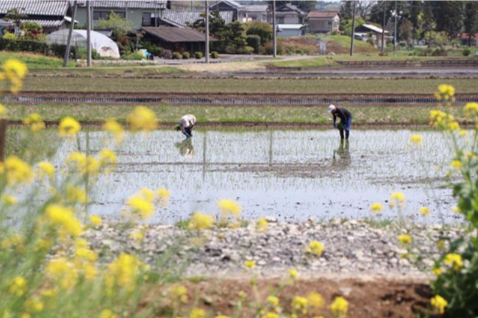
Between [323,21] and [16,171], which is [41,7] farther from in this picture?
[16,171]

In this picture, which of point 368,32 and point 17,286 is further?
point 368,32

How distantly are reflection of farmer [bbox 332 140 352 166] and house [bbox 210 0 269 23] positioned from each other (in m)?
81.3

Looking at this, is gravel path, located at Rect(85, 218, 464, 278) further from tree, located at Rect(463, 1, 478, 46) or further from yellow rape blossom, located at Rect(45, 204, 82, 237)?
tree, located at Rect(463, 1, 478, 46)

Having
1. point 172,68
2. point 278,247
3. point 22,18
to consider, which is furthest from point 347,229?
point 22,18

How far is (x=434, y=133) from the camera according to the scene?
2025 centimetres

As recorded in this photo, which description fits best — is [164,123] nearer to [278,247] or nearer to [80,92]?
[80,92]

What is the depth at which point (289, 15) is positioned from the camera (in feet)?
390

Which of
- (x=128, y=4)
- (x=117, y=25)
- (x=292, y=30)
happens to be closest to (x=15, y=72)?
(x=117, y=25)

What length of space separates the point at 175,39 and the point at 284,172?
171 ft

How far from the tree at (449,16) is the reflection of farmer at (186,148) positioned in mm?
88740

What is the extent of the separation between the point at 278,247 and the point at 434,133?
1286 centimetres

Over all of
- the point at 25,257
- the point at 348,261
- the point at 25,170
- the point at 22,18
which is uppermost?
the point at 22,18

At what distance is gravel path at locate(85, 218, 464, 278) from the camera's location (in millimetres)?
7360

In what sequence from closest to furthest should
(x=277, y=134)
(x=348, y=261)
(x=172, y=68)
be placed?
1. (x=348, y=261)
2. (x=277, y=134)
3. (x=172, y=68)
